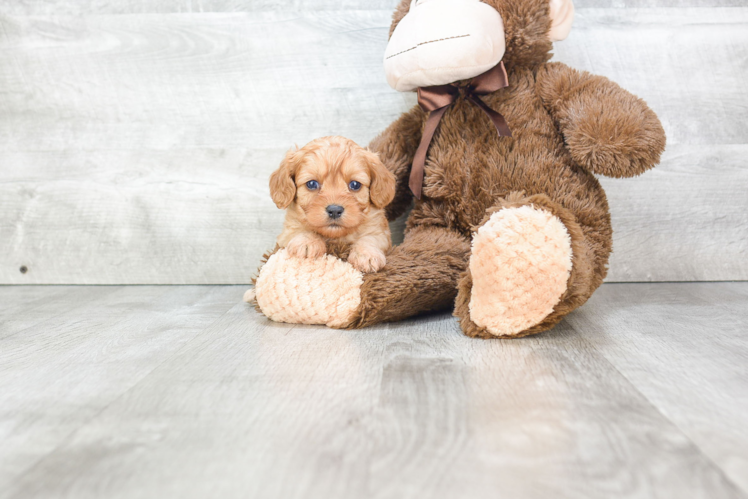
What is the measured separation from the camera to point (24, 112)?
5.93 ft

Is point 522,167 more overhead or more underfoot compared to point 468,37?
more underfoot

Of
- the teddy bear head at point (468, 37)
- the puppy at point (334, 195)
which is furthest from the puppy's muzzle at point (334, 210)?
the teddy bear head at point (468, 37)

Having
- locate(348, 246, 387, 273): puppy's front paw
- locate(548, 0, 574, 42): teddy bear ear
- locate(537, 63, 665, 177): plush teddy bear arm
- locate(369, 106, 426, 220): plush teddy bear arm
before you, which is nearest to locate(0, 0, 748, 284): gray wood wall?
locate(369, 106, 426, 220): plush teddy bear arm

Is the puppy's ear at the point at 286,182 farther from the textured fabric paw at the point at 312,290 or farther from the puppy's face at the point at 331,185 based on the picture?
the textured fabric paw at the point at 312,290

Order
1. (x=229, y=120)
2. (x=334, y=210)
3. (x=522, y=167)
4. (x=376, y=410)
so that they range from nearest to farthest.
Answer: (x=376, y=410) → (x=334, y=210) → (x=522, y=167) → (x=229, y=120)

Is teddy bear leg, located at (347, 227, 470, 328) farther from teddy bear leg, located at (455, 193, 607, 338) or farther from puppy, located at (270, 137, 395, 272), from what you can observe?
teddy bear leg, located at (455, 193, 607, 338)

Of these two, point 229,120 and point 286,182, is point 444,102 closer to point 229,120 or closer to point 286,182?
point 286,182

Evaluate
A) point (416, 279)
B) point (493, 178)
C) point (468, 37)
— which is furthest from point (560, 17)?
point (416, 279)

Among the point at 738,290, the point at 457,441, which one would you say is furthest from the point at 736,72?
the point at 457,441

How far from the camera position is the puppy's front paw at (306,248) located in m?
1.27

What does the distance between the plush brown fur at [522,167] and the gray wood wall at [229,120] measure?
1.24ft

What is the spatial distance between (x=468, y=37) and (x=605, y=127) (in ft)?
1.14

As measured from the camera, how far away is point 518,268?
3.56ft

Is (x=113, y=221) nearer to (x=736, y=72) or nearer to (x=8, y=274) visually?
(x=8, y=274)
